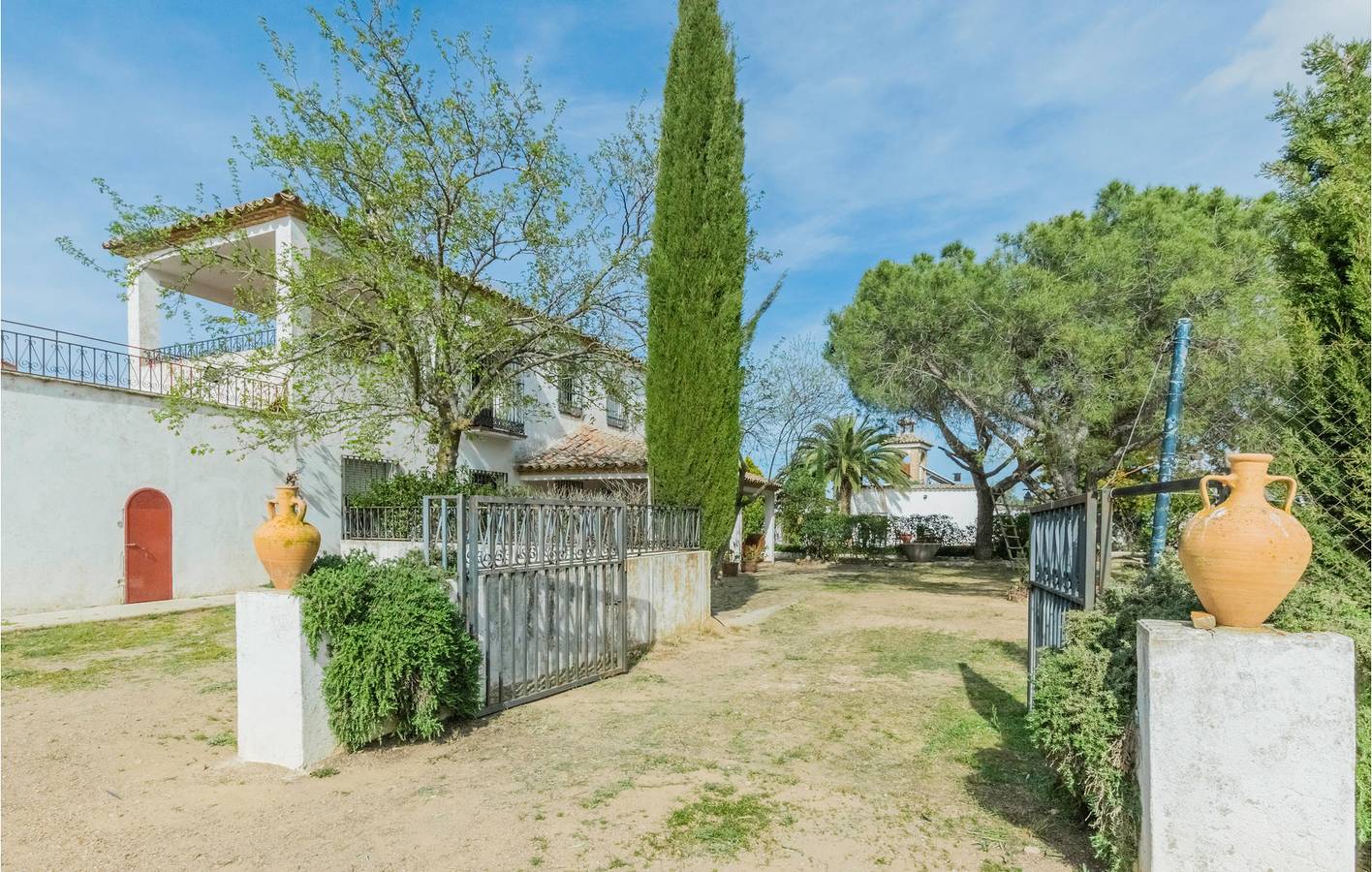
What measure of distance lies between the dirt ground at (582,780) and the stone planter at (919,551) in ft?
53.6

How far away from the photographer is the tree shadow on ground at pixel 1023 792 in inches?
141

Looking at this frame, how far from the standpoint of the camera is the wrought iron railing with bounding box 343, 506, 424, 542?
12.4 m

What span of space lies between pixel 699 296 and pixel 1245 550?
8.40m

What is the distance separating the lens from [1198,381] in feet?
34.7

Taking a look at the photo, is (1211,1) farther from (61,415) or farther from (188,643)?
(61,415)

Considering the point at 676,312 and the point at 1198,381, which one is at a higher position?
the point at 676,312

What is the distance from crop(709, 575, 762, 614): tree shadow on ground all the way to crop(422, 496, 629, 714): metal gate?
410cm

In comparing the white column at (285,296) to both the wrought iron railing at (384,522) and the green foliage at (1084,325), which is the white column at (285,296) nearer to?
the wrought iron railing at (384,522)

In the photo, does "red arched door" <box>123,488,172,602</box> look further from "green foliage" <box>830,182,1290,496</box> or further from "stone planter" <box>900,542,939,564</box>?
"stone planter" <box>900,542,939,564</box>

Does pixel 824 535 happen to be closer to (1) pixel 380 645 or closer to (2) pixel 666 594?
(2) pixel 666 594

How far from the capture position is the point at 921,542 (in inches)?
963

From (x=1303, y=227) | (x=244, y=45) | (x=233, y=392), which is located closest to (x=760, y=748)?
(x=1303, y=227)

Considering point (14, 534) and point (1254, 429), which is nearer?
point (1254, 429)

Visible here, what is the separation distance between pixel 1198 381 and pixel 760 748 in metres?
9.77
